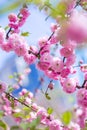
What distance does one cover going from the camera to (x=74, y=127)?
195 cm

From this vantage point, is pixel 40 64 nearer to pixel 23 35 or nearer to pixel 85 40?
pixel 23 35

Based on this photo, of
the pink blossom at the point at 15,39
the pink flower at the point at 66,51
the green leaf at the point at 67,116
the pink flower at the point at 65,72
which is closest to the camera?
the green leaf at the point at 67,116

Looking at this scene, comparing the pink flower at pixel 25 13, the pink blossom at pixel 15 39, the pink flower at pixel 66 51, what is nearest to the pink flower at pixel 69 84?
the pink flower at pixel 66 51

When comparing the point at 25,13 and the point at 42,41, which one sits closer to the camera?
the point at 42,41

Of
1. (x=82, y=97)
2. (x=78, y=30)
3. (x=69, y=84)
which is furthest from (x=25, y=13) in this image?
(x=78, y=30)

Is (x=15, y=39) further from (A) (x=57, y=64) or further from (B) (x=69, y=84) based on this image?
(B) (x=69, y=84)

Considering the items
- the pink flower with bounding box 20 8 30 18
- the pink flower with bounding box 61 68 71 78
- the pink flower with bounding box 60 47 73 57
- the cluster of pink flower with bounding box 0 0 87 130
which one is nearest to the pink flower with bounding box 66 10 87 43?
the cluster of pink flower with bounding box 0 0 87 130

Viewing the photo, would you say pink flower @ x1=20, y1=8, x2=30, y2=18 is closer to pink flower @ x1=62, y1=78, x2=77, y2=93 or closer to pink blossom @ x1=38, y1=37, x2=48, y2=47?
pink blossom @ x1=38, y1=37, x2=48, y2=47

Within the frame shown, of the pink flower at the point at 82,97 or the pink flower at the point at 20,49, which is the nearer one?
the pink flower at the point at 82,97

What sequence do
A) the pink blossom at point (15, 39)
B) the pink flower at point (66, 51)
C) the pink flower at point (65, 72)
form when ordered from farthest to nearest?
the pink blossom at point (15, 39), the pink flower at point (65, 72), the pink flower at point (66, 51)

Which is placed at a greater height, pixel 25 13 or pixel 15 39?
pixel 25 13

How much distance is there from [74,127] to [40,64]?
526 millimetres

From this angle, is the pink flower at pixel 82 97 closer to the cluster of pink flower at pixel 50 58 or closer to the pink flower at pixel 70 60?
the cluster of pink flower at pixel 50 58

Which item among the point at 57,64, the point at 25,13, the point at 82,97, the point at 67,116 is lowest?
the point at 67,116
